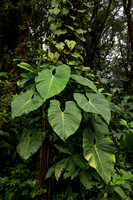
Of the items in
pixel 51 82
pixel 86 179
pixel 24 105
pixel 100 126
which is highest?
pixel 51 82

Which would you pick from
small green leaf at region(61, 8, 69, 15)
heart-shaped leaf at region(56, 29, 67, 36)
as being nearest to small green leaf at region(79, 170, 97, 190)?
heart-shaped leaf at region(56, 29, 67, 36)

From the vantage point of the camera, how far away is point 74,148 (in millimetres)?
1359

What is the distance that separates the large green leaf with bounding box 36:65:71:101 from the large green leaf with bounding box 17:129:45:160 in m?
0.43

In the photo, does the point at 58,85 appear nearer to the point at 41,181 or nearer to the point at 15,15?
the point at 41,181

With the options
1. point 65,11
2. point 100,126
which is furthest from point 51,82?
point 65,11

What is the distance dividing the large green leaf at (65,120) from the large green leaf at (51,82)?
12cm

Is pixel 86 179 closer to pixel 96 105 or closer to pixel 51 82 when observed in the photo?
pixel 96 105

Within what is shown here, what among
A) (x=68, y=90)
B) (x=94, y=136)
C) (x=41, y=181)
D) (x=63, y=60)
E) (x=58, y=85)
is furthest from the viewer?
(x=63, y=60)

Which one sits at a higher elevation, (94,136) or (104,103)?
(104,103)

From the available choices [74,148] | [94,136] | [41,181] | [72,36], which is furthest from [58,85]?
[72,36]

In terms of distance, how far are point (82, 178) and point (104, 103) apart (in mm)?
588

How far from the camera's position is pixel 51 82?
3.77ft

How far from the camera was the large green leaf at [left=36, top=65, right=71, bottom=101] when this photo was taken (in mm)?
1055

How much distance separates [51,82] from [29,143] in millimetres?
545
